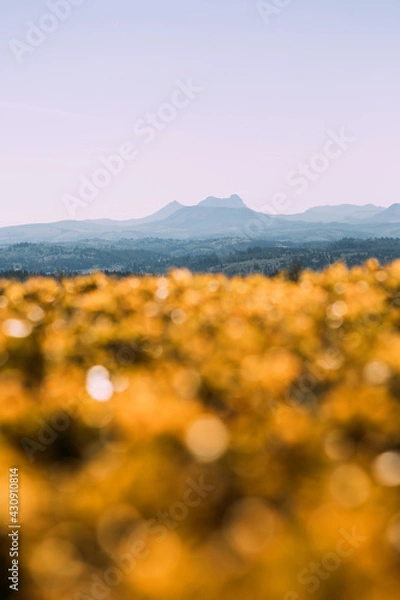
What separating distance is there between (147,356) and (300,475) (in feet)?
12.0

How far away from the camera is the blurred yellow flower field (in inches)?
97.0

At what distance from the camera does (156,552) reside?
2.54 metres

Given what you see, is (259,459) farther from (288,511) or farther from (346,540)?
(346,540)

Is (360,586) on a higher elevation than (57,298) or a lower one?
lower

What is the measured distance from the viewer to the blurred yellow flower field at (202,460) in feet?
8.08

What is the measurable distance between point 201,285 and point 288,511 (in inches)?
411

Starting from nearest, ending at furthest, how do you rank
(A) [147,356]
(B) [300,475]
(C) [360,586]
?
(C) [360,586] → (B) [300,475] → (A) [147,356]

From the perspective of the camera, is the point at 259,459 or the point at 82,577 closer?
the point at 82,577

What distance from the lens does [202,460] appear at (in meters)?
3.67

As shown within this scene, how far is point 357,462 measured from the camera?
364 cm

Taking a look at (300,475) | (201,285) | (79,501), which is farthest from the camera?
(201,285)

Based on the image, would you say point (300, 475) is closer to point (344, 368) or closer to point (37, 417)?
point (37, 417)

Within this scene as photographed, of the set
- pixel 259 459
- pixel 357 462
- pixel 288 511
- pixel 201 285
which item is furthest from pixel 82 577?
pixel 201 285

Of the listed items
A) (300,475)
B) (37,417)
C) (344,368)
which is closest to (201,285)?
(344,368)
